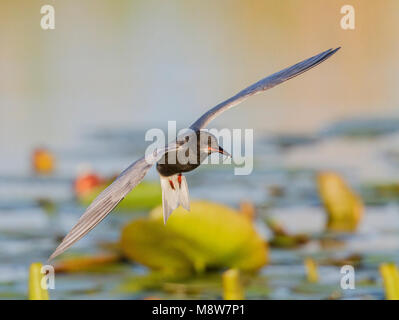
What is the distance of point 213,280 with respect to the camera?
8.45 feet

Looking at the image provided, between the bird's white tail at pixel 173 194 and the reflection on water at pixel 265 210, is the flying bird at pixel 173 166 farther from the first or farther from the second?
the reflection on water at pixel 265 210

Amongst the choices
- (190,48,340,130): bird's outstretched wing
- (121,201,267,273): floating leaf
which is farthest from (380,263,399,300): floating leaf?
(190,48,340,130): bird's outstretched wing

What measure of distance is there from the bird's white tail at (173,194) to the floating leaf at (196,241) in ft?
2.70

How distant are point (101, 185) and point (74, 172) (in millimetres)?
197

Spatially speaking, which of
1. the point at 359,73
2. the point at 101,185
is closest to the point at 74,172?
the point at 101,185

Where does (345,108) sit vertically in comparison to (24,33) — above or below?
below

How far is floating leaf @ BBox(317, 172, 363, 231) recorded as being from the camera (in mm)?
2990

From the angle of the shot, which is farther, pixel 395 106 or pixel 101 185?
pixel 395 106

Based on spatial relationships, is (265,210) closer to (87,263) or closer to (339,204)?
(339,204)

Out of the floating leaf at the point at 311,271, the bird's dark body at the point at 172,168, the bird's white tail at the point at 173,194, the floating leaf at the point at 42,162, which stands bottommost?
the floating leaf at the point at 311,271

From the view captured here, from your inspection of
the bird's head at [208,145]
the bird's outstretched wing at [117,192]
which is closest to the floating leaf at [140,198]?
the bird's head at [208,145]

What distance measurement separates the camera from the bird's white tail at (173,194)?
1661 millimetres

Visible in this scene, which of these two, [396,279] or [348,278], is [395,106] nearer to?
[348,278]

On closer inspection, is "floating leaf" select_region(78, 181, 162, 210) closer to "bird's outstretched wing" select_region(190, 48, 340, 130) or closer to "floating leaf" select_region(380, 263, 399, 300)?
"floating leaf" select_region(380, 263, 399, 300)
